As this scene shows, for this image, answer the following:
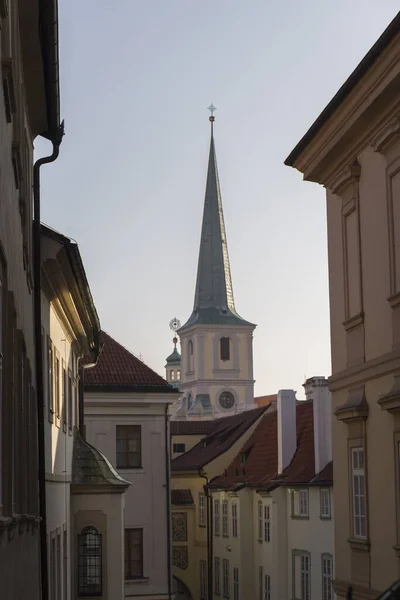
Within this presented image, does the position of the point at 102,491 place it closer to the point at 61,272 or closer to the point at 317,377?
the point at 61,272

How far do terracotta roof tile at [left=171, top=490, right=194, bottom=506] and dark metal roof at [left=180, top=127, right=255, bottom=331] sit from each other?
66922 mm

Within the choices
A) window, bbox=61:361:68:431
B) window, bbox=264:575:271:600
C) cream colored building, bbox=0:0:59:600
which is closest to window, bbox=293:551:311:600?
window, bbox=264:575:271:600

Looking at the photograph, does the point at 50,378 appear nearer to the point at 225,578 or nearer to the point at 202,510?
the point at 225,578

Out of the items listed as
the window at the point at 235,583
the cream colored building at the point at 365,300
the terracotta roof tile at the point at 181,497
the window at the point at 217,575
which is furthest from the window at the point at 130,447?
the terracotta roof tile at the point at 181,497

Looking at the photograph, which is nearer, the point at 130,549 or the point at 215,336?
the point at 130,549

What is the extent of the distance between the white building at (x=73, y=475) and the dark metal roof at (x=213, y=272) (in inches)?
4011

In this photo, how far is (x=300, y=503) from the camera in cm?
4381

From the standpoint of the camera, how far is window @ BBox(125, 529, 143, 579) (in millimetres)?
35188

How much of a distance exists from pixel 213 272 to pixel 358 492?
370 feet

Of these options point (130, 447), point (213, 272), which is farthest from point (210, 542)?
point (213, 272)

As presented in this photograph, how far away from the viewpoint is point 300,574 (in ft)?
141

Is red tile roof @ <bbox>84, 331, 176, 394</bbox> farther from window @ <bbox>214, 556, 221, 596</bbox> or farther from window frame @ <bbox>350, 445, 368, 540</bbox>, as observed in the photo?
window @ <bbox>214, 556, 221, 596</bbox>

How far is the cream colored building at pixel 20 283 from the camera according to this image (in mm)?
8625

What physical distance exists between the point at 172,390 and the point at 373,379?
69.6 feet
